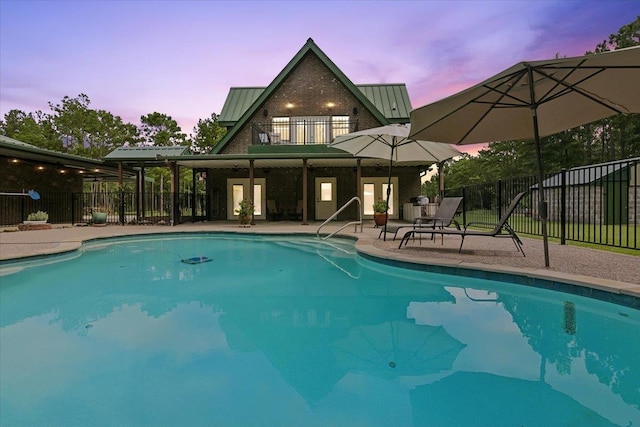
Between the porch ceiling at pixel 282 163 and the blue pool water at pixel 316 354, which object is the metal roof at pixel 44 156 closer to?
the porch ceiling at pixel 282 163

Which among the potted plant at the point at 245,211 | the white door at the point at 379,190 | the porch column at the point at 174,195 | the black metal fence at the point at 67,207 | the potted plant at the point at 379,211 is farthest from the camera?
the white door at the point at 379,190

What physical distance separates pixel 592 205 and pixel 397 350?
1663 centimetres

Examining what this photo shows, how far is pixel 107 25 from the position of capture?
14492 mm

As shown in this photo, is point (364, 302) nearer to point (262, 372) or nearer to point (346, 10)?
point (262, 372)

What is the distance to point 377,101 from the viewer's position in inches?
738

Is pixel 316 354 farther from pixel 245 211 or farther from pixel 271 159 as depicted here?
pixel 271 159

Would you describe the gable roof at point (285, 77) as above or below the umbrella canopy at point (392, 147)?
above

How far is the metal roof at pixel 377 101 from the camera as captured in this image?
18156 mm

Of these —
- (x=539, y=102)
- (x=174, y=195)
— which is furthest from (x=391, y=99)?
(x=539, y=102)

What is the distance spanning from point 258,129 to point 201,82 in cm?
1020

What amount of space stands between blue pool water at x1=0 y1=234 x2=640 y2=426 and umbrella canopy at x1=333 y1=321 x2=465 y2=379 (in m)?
0.02

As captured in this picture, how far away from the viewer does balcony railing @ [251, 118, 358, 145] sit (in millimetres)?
16719

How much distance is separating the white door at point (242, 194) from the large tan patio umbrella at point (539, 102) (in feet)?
40.0

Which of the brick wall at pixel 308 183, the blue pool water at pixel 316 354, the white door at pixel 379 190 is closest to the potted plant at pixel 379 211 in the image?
the brick wall at pixel 308 183
